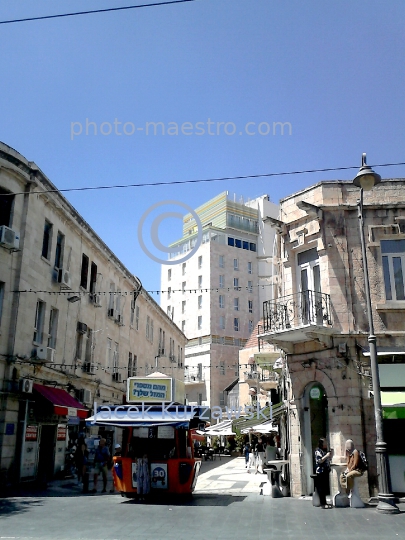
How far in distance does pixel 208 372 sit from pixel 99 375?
40137mm

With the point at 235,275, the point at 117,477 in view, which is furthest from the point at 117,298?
the point at 235,275

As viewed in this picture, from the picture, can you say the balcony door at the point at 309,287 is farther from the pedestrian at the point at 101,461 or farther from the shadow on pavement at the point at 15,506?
the shadow on pavement at the point at 15,506

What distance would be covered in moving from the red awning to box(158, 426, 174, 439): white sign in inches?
218

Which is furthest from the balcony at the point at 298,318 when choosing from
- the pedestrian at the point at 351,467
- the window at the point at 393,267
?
the pedestrian at the point at 351,467

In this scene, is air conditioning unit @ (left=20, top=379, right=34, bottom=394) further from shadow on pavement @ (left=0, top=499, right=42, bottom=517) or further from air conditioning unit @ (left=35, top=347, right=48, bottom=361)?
shadow on pavement @ (left=0, top=499, right=42, bottom=517)

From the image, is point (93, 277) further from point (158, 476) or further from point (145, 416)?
point (158, 476)

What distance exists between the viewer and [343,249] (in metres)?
15.3

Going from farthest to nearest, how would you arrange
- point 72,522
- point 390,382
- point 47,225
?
point 47,225
point 390,382
point 72,522

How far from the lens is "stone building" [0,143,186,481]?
1803 centimetres

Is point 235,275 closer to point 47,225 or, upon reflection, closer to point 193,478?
point 47,225

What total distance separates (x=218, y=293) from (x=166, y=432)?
55.1 metres

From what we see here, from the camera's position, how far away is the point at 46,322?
20.8 meters

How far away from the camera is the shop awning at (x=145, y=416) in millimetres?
13719

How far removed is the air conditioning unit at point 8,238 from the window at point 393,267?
41.3ft
